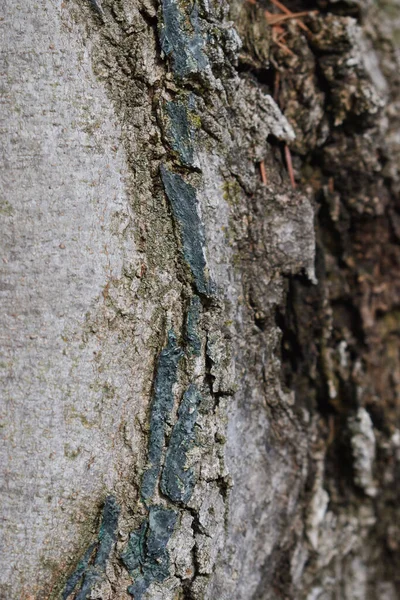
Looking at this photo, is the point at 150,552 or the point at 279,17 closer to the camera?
the point at 150,552

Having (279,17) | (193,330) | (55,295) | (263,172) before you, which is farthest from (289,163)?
(55,295)

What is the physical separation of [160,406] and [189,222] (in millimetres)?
322

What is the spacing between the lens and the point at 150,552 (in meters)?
0.91

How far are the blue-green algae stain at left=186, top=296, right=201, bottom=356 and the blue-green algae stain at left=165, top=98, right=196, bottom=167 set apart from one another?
25 cm

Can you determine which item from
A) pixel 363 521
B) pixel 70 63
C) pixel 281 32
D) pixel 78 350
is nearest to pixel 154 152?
pixel 70 63

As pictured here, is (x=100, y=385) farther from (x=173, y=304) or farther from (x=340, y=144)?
(x=340, y=144)

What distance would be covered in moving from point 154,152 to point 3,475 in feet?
1.98

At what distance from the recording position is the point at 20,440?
899 millimetres

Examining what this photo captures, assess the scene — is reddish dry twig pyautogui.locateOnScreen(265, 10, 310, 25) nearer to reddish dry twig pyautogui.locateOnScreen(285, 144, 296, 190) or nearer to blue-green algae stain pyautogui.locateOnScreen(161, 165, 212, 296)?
reddish dry twig pyautogui.locateOnScreen(285, 144, 296, 190)

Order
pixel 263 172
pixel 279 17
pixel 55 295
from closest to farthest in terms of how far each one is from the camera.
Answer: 1. pixel 55 295
2. pixel 263 172
3. pixel 279 17

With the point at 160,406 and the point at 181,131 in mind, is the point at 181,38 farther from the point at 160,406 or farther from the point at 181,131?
the point at 160,406

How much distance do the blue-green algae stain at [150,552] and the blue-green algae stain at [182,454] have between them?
0.12 ft

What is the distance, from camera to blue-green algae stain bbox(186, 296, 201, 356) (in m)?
0.93

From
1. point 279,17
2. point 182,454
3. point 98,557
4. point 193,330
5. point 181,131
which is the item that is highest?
point 279,17
